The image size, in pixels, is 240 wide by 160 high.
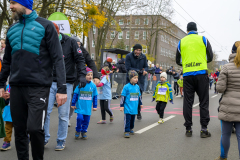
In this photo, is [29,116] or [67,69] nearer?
[29,116]

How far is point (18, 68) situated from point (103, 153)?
7.56 feet

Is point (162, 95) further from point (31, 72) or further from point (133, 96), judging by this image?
point (31, 72)

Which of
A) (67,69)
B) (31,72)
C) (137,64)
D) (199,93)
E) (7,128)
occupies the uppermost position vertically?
(137,64)

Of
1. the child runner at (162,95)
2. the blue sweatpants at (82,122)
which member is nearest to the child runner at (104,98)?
the child runner at (162,95)

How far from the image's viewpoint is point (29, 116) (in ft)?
10.5

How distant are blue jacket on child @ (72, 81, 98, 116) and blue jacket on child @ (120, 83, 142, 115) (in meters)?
0.69

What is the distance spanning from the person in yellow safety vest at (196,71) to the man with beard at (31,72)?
11.5 ft

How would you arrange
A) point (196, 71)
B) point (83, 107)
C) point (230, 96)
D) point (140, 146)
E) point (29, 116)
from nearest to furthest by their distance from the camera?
point (29, 116), point (230, 96), point (140, 146), point (83, 107), point (196, 71)

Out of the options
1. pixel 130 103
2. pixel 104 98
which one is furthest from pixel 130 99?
pixel 104 98

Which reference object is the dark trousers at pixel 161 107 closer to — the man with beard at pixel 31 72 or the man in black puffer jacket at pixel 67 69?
the man in black puffer jacket at pixel 67 69

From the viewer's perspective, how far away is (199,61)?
6.08m

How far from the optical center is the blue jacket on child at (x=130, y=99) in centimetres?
633

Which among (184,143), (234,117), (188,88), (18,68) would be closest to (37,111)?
(18,68)

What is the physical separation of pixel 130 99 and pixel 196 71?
4.94 feet
